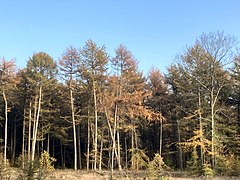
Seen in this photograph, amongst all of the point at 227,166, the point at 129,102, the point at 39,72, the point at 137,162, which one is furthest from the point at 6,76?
the point at 227,166

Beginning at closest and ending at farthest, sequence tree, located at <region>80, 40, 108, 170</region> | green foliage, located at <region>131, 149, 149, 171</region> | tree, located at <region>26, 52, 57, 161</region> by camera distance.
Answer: green foliage, located at <region>131, 149, 149, 171</region> < tree, located at <region>80, 40, 108, 170</region> < tree, located at <region>26, 52, 57, 161</region>

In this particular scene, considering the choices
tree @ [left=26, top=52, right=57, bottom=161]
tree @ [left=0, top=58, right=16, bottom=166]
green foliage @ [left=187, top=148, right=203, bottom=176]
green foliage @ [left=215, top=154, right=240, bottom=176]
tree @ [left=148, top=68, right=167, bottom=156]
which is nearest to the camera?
green foliage @ [left=187, top=148, right=203, bottom=176]

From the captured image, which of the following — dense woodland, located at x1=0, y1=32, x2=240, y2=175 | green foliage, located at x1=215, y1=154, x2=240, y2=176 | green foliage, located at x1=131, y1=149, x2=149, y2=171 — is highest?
dense woodland, located at x1=0, y1=32, x2=240, y2=175

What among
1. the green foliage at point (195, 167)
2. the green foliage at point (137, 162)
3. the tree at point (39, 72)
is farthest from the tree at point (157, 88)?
the green foliage at point (137, 162)

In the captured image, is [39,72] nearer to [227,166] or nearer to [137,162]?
[137,162]

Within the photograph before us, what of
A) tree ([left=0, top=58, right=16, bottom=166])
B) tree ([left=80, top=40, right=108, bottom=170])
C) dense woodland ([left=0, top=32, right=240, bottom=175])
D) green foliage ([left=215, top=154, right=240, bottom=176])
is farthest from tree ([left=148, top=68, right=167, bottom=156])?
tree ([left=0, top=58, right=16, bottom=166])

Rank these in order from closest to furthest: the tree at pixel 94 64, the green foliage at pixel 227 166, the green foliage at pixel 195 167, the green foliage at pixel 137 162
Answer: the green foliage at pixel 137 162 → the green foliage at pixel 195 167 → the green foliage at pixel 227 166 → the tree at pixel 94 64

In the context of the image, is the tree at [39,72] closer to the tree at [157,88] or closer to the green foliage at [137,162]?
the tree at [157,88]

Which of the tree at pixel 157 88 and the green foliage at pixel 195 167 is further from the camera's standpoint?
the tree at pixel 157 88

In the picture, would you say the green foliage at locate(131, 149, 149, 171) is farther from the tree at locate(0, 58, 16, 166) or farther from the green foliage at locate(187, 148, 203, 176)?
the tree at locate(0, 58, 16, 166)

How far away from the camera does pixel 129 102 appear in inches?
928

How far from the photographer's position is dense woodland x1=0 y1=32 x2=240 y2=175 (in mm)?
24391

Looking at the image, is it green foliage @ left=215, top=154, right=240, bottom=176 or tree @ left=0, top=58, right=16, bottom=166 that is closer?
green foliage @ left=215, top=154, right=240, bottom=176

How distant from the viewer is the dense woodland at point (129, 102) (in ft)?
80.0
